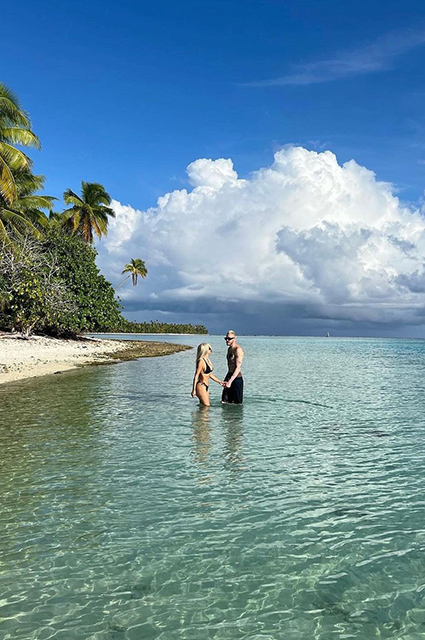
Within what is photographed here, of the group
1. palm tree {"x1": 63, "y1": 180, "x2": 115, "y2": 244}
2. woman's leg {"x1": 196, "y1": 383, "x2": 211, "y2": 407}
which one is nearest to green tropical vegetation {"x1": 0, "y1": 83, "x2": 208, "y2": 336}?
palm tree {"x1": 63, "y1": 180, "x2": 115, "y2": 244}

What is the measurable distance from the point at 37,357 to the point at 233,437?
2794 cm

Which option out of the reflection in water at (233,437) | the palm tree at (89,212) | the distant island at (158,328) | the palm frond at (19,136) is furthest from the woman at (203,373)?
the distant island at (158,328)

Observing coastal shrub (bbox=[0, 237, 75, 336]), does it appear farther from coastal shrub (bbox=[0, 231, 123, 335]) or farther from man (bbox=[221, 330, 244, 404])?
man (bbox=[221, 330, 244, 404])

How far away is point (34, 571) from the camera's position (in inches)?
222

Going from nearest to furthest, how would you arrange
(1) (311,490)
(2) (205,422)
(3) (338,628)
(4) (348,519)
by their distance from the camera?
(3) (338,628)
(4) (348,519)
(1) (311,490)
(2) (205,422)

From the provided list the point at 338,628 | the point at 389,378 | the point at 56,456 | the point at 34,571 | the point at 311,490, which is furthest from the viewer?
the point at 389,378

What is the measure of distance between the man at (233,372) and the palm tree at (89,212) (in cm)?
5200

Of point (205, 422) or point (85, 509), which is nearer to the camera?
point (85, 509)

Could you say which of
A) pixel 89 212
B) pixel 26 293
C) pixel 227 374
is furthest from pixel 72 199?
pixel 227 374

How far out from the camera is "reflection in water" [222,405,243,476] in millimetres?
10227

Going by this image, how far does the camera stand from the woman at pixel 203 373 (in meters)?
15.9

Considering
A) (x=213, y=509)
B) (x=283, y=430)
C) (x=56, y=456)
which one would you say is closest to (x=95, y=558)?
(x=213, y=509)

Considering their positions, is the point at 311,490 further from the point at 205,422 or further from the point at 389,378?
the point at 389,378

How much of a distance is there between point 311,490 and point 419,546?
2442 millimetres
